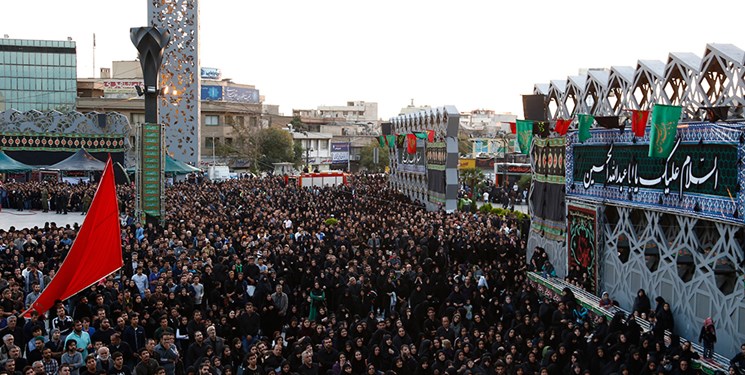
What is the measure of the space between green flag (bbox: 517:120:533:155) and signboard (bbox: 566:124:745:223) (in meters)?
2.04

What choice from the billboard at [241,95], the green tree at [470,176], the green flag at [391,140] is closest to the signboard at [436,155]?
the green flag at [391,140]

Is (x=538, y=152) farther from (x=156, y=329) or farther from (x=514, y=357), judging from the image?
(x=156, y=329)

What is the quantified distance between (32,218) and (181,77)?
1255 centimetres

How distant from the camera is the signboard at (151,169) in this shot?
22922 millimetres

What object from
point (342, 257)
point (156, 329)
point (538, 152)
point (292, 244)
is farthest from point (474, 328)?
point (538, 152)

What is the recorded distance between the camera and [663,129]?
1212 cm

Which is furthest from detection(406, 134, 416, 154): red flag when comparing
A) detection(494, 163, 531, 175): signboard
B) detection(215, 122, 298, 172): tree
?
detection(215, 122, 298, 172): tree

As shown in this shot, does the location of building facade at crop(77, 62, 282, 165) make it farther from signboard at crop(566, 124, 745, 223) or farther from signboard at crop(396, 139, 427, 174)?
signboard at crop(566, 124, 745, 223)

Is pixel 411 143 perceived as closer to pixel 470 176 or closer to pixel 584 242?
pixel 584 242

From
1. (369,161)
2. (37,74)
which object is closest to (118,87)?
(37,74)

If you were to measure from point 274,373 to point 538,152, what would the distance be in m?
11.0

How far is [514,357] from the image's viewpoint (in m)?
10.2

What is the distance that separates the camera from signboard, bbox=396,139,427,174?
30750mm

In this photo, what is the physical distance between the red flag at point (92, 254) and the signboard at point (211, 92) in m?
68.8
